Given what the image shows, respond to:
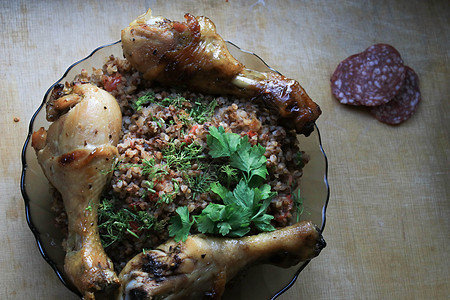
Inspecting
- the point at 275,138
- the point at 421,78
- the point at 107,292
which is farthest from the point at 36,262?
the point at 421,78

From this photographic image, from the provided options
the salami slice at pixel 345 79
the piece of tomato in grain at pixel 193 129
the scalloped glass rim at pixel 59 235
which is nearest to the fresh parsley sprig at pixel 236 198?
the piece of tomato in grain at pixel 193 129

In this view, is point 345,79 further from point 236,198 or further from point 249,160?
point 236,198

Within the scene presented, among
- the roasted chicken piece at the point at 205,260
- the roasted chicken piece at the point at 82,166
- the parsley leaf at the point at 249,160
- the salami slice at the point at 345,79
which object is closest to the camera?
the roasted chicken piece at the point at 205,260

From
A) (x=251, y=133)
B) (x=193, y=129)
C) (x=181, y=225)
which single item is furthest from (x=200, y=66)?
(x=181, y=225)

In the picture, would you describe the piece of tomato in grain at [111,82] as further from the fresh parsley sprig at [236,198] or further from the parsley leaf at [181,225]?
the parsley leaf at [181,225]

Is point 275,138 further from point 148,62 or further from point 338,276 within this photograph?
point 338,276

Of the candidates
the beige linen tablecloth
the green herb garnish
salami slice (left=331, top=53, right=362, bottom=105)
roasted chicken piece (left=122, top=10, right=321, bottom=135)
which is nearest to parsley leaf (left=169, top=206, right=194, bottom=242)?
the green herb garnish

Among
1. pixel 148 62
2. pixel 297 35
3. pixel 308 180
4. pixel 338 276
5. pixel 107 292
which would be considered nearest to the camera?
pixel 107 292
